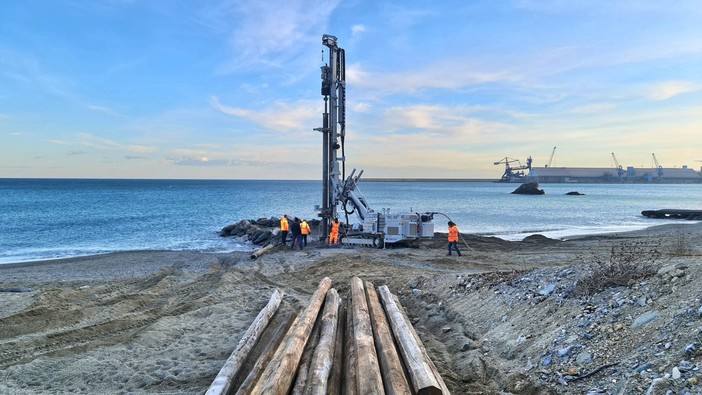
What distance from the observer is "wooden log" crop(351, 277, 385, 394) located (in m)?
5.41

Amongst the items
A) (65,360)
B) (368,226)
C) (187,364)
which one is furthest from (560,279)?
(368,226)

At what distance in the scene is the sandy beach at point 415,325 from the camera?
19.9 feet

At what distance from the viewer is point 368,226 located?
21.3 meters

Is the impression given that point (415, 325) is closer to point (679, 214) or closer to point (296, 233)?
point (296, 233)

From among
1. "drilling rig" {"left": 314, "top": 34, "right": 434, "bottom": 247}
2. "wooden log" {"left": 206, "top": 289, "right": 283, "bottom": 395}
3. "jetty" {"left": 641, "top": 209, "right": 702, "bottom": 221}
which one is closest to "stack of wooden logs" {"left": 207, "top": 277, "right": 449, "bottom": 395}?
"wooden log" {"left": 206, "top": 289, "right": 283, "bottom": 395}

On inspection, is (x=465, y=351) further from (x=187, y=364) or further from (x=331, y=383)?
(x=187, y=364)

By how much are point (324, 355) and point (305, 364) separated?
306mm

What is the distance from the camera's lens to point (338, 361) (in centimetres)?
695

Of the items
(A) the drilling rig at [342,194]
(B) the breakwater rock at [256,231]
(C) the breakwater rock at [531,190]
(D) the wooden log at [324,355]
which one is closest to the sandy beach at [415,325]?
(D) the wooden log at [324,355]

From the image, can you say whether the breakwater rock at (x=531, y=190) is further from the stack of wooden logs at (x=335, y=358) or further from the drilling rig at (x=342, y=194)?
the stack of wooden logs at (x=335, y=358)

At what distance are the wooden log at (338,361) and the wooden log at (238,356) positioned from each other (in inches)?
56.5

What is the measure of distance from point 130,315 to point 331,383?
6960 mm

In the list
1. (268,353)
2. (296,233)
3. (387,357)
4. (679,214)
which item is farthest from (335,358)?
(679,214)

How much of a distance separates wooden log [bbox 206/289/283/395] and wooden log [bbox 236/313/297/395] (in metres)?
0.26
